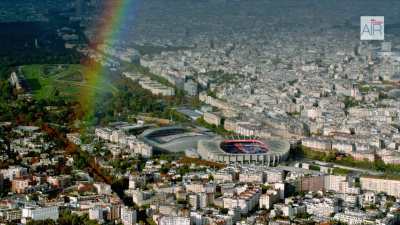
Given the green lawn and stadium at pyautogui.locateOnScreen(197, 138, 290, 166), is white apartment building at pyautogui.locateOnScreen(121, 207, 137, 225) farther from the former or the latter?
the green lawn

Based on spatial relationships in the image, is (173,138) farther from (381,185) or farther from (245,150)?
(381,185)

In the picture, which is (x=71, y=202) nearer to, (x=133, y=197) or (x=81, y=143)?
(x=133, y=197)

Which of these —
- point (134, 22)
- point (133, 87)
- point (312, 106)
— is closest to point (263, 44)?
point (134, 22)

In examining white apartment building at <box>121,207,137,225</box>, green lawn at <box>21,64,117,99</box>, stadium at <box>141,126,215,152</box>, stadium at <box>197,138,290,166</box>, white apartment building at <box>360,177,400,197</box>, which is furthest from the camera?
green lawn at <box>21,64,117,99</box>

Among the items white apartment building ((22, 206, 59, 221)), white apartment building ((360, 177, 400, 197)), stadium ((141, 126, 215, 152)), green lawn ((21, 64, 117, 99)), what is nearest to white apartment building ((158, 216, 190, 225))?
white apartment building ((22, 206, 59, 221))

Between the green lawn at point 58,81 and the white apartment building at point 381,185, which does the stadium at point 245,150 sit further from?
the green lawn at point 58,81
